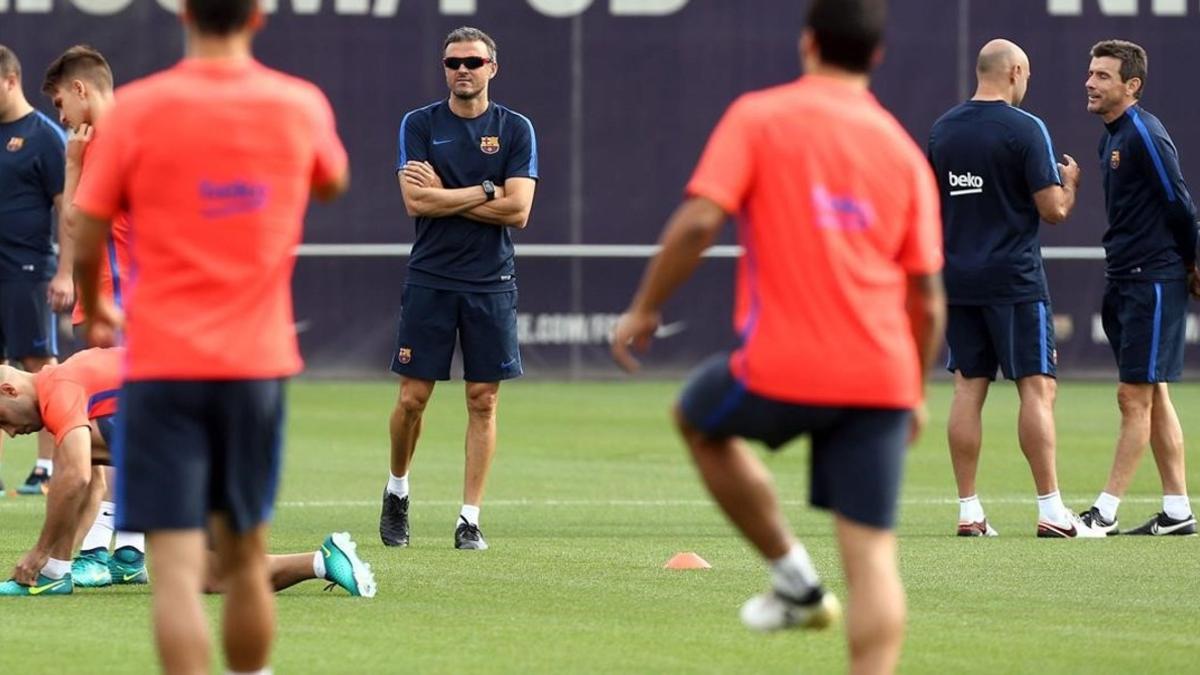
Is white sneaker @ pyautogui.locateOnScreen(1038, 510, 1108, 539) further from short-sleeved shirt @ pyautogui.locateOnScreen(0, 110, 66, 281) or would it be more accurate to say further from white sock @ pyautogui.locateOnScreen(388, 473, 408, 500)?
short-sleeved shirt @ pyautogui.locateOnScreen(0, 110, 66, 281)

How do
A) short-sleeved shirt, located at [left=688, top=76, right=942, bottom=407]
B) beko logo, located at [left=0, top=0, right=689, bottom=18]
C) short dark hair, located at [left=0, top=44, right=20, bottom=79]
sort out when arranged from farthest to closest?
1. beko logo, located at [left=0, top=0, right=689, bottom=18]
2. short dark hair, located at [left=0, top=44, right=20, bottom=79]
3. short-sleeved shirt, located at [left=688, top=76, right=942, bottom=407]

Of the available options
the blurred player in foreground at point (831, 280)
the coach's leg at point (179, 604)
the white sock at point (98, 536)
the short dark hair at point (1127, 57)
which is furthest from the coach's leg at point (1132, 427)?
the coach's leg at point (179, 604)

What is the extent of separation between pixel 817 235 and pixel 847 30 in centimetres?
54

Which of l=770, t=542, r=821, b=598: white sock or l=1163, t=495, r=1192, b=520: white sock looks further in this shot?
l=1163, t=495, r=1192, b=520: white sock

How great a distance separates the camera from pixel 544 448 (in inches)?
664

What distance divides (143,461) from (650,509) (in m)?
7.41

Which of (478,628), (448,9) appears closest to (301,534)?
(478,628)

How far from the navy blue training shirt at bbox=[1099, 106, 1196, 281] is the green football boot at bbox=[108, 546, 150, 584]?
17.9 feet

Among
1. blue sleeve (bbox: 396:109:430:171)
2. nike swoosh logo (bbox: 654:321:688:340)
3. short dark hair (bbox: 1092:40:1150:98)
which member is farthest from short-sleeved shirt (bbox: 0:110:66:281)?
nike swoosh logo (bbox: 654:321:688:340)

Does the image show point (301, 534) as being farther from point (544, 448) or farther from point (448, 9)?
point (448, 9)

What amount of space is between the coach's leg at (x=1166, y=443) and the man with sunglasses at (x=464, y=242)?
341 centimetres

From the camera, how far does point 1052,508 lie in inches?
444

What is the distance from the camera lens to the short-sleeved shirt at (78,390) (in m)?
8.47

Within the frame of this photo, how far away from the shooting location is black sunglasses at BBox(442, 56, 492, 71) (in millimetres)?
10977
